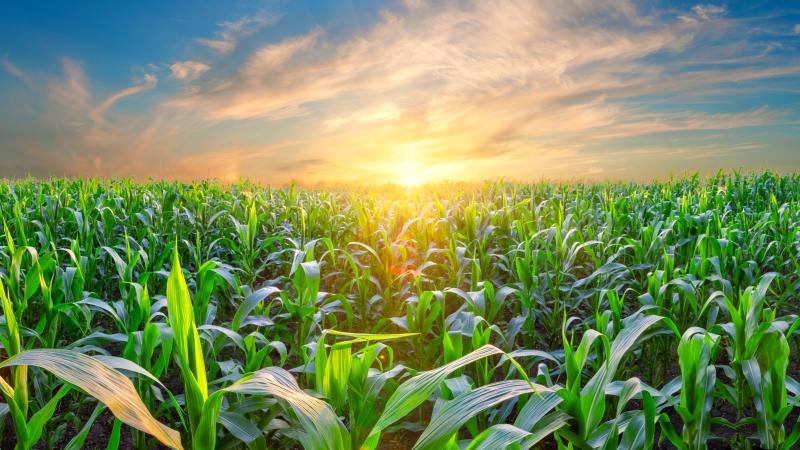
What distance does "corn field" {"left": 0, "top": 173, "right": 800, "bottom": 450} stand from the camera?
138cm

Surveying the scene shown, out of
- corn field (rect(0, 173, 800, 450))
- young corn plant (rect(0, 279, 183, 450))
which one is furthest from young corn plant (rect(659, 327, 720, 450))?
young corn plant (rect(0, 279, 183, 450))

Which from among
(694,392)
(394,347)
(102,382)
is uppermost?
(102,382)

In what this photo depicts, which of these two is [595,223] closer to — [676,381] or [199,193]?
[676,381]

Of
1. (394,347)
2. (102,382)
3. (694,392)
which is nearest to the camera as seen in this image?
(102,382)

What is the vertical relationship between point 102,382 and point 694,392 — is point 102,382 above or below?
above

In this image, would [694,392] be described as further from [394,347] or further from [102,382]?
[394,347]

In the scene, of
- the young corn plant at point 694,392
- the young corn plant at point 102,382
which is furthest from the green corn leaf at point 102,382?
the young corn plant at point 694,392

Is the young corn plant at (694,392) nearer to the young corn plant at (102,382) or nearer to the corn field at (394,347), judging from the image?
the corn field at (394,347)

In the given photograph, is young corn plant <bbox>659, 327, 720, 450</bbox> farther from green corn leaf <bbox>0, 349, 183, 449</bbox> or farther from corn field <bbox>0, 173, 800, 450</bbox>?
green corn leaf <bbox>0, 349, 183, 449</bbox>

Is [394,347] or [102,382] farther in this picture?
[394,347]

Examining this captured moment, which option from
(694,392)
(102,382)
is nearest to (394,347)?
(694,392)

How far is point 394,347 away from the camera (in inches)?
150

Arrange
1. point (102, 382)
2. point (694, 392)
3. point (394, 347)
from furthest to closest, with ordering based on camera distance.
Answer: point (394, 347), point (694, 392), point (102, 382)

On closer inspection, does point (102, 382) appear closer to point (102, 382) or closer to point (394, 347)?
point (102, 382)
